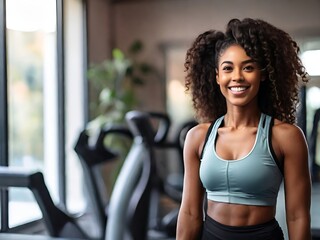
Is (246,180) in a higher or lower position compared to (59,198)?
higher

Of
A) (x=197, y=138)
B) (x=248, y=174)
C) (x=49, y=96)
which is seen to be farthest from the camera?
(x=49, y=96)

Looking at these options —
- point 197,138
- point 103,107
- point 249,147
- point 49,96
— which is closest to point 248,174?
point 249,147

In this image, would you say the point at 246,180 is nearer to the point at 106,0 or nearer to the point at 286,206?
the point at 286,206

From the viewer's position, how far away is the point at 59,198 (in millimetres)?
4242

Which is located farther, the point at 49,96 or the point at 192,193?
the point at 49,96

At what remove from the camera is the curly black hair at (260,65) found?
37.4 inches

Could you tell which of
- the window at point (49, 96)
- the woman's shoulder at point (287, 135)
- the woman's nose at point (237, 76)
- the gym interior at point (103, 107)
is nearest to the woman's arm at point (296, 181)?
the woman's shoulder at point (287, 135)

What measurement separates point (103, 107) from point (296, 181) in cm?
419

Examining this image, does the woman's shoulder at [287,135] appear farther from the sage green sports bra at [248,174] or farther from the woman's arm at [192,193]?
the woman's arm at [192,193]

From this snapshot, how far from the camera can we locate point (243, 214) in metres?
0.96

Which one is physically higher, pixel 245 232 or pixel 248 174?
pixel 248 174

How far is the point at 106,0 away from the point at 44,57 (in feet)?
4.56

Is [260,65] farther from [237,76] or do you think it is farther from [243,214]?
[243,214]

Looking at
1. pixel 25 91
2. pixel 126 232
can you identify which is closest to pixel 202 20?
pixel 25 91
